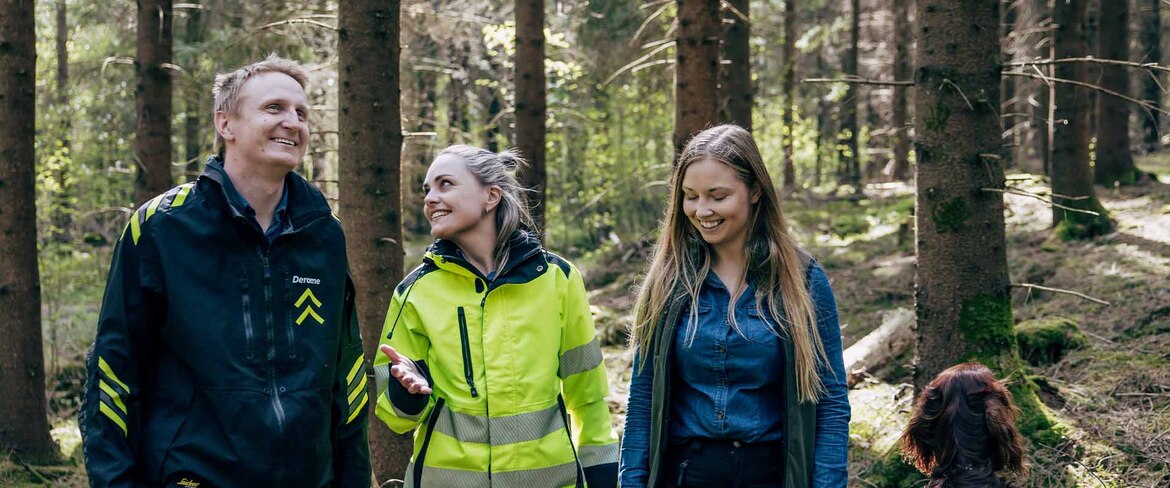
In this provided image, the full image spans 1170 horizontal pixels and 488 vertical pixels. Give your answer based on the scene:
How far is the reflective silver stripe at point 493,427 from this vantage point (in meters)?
3.70

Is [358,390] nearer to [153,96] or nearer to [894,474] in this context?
[894,474]

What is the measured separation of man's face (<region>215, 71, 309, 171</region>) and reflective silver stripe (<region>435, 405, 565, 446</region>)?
1.11 m

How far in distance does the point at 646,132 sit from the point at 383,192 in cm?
1294

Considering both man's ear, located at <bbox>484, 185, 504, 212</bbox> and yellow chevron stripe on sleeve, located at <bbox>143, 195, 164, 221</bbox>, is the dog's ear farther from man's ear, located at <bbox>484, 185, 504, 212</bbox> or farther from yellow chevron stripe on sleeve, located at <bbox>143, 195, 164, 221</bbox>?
yellow chevron stripe on sleeve, located at <bbox>143, 195, 164, 221</bbox>

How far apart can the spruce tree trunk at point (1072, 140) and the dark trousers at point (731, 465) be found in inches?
394

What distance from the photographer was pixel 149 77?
10.4 meters

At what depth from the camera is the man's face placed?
3.37m

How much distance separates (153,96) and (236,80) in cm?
781

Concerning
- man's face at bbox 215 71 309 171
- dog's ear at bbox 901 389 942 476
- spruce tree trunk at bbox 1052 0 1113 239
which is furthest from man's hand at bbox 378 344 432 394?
spruce tree trunk at bbox 1052 0 1113 239

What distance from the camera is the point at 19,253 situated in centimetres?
860

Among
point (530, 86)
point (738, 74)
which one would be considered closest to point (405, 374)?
point (530, 86)

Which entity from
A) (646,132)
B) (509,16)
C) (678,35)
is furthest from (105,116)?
(678,35)

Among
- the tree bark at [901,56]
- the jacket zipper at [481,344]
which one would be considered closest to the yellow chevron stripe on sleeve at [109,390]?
the jacket zipper at [481,344]

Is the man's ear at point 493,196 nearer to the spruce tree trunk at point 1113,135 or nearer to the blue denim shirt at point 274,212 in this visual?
the blue denim shirt at point 274,212
